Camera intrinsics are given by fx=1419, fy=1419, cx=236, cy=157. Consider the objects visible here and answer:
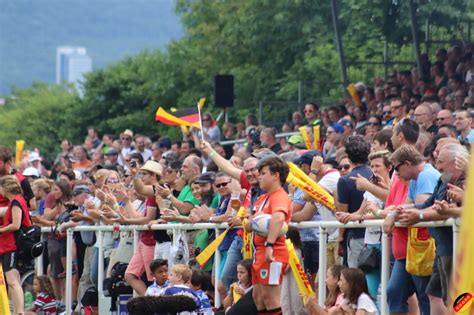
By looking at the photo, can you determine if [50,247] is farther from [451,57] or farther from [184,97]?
[184,97]

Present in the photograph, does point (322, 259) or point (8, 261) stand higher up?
point (322, 259)

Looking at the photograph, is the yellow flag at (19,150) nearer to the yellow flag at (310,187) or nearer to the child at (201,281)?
the child at (201,281)

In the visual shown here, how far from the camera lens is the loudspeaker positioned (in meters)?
30.5

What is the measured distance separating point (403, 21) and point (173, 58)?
2417 centimetres

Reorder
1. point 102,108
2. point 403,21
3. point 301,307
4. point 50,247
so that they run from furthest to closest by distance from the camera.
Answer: point 102,108 < point 403,21 < point 50,247 < point 301,307

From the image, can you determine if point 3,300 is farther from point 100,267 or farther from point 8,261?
point 100,267

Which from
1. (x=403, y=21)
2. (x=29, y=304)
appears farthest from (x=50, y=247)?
(x=403, y=21)

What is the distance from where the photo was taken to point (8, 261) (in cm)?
1658

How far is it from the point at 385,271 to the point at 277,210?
1.04 m

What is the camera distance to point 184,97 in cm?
4881

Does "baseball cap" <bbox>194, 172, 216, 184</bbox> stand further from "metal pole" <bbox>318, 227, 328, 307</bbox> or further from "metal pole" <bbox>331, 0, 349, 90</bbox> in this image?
"metal pole" <bbox>331, 0, 349, 90</bbox>

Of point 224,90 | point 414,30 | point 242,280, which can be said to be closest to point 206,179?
point 242,280

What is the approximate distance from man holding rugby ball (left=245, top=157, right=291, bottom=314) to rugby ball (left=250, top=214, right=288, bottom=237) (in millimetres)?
50

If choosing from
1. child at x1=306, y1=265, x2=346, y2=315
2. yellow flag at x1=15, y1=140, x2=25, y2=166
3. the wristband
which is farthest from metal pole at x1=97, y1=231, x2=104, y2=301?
yellow flag at x1=15, y1=140, x2=25, y2=166
